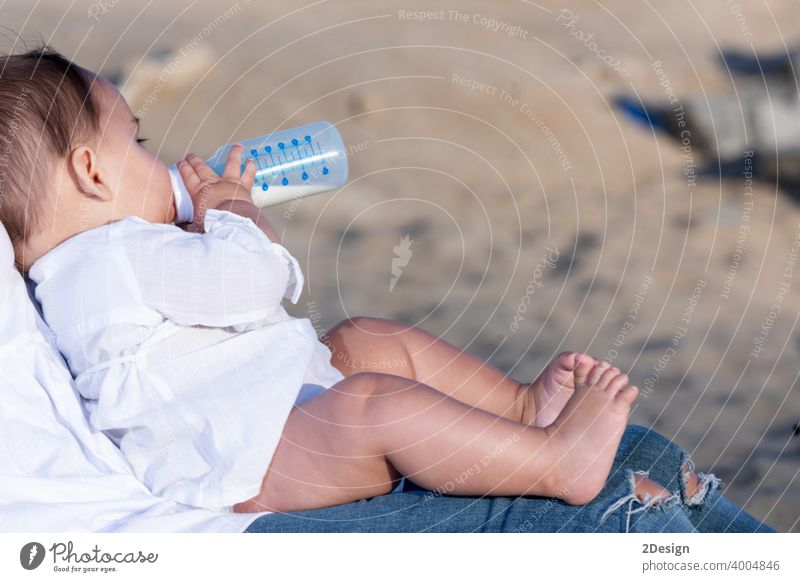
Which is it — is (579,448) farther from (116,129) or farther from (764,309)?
(764,309)

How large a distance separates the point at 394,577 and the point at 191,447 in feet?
0.77

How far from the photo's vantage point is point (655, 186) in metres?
2.01

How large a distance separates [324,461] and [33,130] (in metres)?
0.45

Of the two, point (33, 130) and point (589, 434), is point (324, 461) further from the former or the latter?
point (33, 130)

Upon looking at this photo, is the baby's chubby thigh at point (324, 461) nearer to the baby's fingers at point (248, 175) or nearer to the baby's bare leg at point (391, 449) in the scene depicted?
the baby's bare leg at point (391, 449)

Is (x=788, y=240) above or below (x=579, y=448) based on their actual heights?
above

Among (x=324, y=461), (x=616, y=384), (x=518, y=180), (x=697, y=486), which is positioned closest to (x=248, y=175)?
(x=324, y=461)

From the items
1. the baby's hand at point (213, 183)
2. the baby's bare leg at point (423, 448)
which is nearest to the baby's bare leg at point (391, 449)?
the baby's bare leg at point (423, 448)

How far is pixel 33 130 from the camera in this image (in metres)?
1.07

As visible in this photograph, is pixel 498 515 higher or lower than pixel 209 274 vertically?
lower

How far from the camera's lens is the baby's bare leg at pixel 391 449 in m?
1.00

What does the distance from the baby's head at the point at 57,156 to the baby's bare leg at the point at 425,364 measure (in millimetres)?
280

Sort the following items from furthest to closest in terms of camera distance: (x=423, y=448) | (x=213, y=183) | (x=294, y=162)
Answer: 1. (x=294, y=162)
2. (x=213, y=183)
3. (x=423, y=448)

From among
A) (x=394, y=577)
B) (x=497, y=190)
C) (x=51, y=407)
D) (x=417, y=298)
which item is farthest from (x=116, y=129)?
(x=497, y=190)
